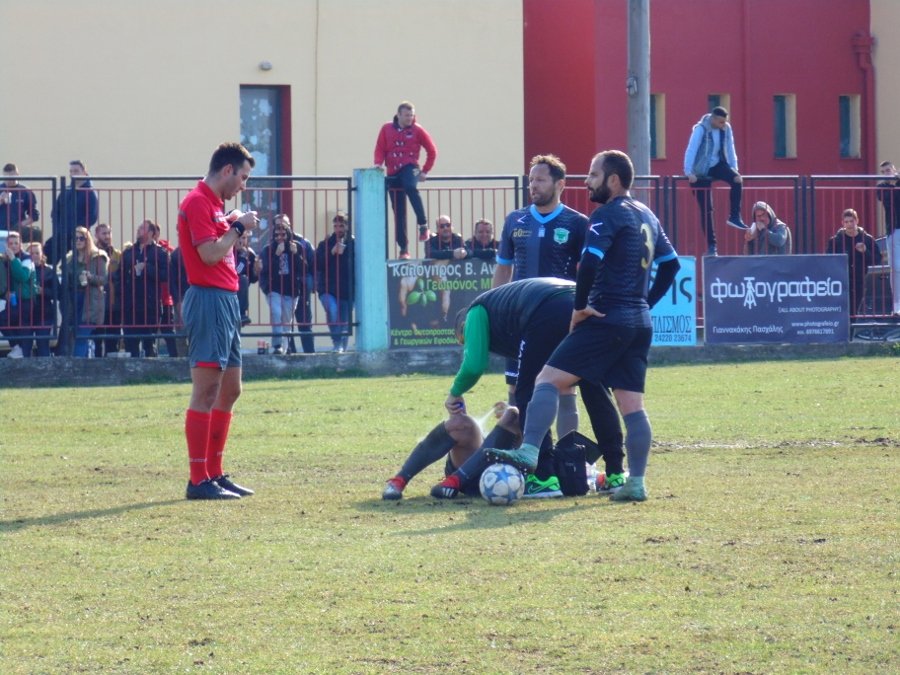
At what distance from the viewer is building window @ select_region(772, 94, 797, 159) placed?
33.1m

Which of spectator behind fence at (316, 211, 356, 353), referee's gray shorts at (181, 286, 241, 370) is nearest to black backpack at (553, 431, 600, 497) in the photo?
referee's gray shorts at (181, 286, 241, 370)

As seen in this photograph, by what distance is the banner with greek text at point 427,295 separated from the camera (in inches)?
791

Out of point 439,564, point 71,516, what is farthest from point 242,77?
point 439,564

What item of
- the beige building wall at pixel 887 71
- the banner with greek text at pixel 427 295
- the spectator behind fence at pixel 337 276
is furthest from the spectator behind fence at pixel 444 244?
the beige building wall at pixel 887 71

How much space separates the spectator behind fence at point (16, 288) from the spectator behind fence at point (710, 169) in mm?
8725

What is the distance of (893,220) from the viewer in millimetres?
21969

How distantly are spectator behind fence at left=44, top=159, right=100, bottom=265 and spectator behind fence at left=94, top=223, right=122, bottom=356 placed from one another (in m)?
0.24

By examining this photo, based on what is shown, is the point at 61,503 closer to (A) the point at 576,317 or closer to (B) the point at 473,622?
(A) the point at 576,317

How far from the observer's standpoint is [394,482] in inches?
369

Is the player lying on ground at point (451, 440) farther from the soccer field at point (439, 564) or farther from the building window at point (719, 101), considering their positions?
the building window at point (719, 101)

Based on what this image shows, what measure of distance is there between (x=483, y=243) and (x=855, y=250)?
5.28m

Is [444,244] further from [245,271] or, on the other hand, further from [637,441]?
[637,441]

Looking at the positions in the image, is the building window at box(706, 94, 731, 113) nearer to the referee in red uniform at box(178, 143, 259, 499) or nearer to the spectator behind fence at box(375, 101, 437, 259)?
the spectator behind fence at box(375, 101, 437, 259)

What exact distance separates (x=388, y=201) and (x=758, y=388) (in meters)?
6.08
